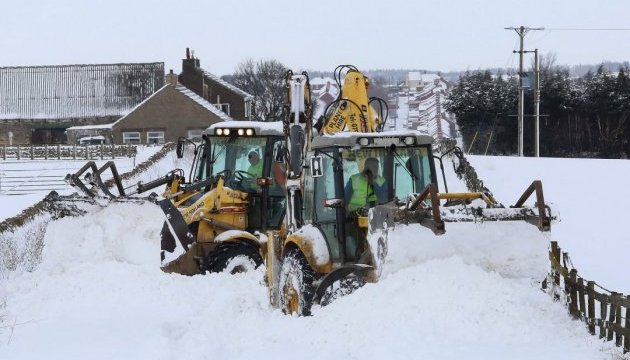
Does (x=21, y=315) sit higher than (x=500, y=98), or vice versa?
(x=500, y=98)

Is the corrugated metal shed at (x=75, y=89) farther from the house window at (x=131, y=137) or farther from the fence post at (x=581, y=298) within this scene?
the fence post at (x=581, y=298)

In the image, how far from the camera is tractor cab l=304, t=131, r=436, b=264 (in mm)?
10273

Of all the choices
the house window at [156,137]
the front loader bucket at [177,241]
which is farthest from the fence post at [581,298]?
the house window at [156,137]

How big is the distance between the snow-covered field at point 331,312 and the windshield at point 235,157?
Answer: 6.44 feet

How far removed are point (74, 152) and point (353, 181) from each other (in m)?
43.7

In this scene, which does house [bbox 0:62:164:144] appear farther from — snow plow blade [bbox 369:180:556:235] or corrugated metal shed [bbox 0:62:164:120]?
snow plow blade [bbox 369:180:556:235]

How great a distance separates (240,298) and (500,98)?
49471mm

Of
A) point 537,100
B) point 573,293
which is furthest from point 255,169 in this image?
point 537,100

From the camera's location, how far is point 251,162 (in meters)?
15.3

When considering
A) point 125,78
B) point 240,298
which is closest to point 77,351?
point 240,298

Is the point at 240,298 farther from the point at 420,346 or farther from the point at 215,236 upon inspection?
the point at 420,346

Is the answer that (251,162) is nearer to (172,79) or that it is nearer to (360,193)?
(360,193)

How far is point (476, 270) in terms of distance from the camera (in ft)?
29.7

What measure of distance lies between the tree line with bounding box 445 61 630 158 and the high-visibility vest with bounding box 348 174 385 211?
44172mm
